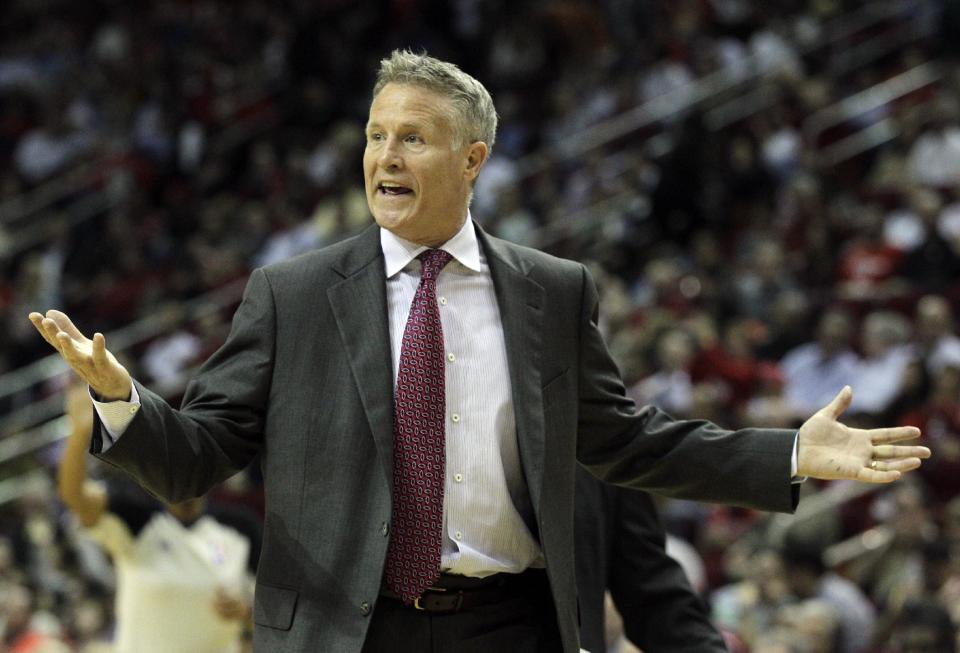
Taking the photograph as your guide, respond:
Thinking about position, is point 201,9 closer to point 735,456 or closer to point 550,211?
point 550,211

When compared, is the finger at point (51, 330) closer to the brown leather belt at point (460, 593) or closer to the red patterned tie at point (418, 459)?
the red patterned tie at point (418, 459)

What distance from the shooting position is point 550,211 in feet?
40.9

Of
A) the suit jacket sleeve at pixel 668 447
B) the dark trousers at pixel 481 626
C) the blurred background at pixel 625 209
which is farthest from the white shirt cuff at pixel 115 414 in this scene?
the blurred background at pixel 625 209

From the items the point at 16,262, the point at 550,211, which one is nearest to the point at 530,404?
the point at 550,211

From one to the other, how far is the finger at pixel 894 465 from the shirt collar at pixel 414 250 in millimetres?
937

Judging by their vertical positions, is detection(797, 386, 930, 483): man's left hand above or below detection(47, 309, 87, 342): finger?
below

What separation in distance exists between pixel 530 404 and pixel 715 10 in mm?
11029

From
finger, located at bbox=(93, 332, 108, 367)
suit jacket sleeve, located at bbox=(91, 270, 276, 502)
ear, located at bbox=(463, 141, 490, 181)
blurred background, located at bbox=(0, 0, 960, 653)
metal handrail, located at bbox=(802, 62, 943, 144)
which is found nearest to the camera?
finger, located at bbox=(93, 332, 108, 367)

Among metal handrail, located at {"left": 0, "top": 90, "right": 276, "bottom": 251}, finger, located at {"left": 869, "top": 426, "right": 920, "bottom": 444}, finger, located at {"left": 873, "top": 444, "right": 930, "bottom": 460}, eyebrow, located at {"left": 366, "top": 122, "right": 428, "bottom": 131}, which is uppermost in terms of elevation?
metal handrail, located at {"left": 0, "top": 90, "right": 276, "bottom": 251}

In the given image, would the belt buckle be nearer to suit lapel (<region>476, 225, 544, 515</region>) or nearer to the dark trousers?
the dark trousers

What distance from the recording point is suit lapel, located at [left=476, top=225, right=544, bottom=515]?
322cm

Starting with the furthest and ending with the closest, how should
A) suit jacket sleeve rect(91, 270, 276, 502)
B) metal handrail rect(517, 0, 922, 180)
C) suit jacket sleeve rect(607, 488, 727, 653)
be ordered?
metal handrail rect(517, 0, 922, 180) → suit jacket sleeve rect(607, 488, 727, 653) → suit jacket sleeve rect(91, 270, 276, 502)

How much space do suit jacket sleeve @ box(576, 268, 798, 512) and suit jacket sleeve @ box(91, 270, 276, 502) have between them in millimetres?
714

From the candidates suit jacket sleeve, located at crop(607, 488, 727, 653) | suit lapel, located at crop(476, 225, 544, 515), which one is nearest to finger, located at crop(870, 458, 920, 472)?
suit lapel, located at crop(476, 225, 544, 515)
